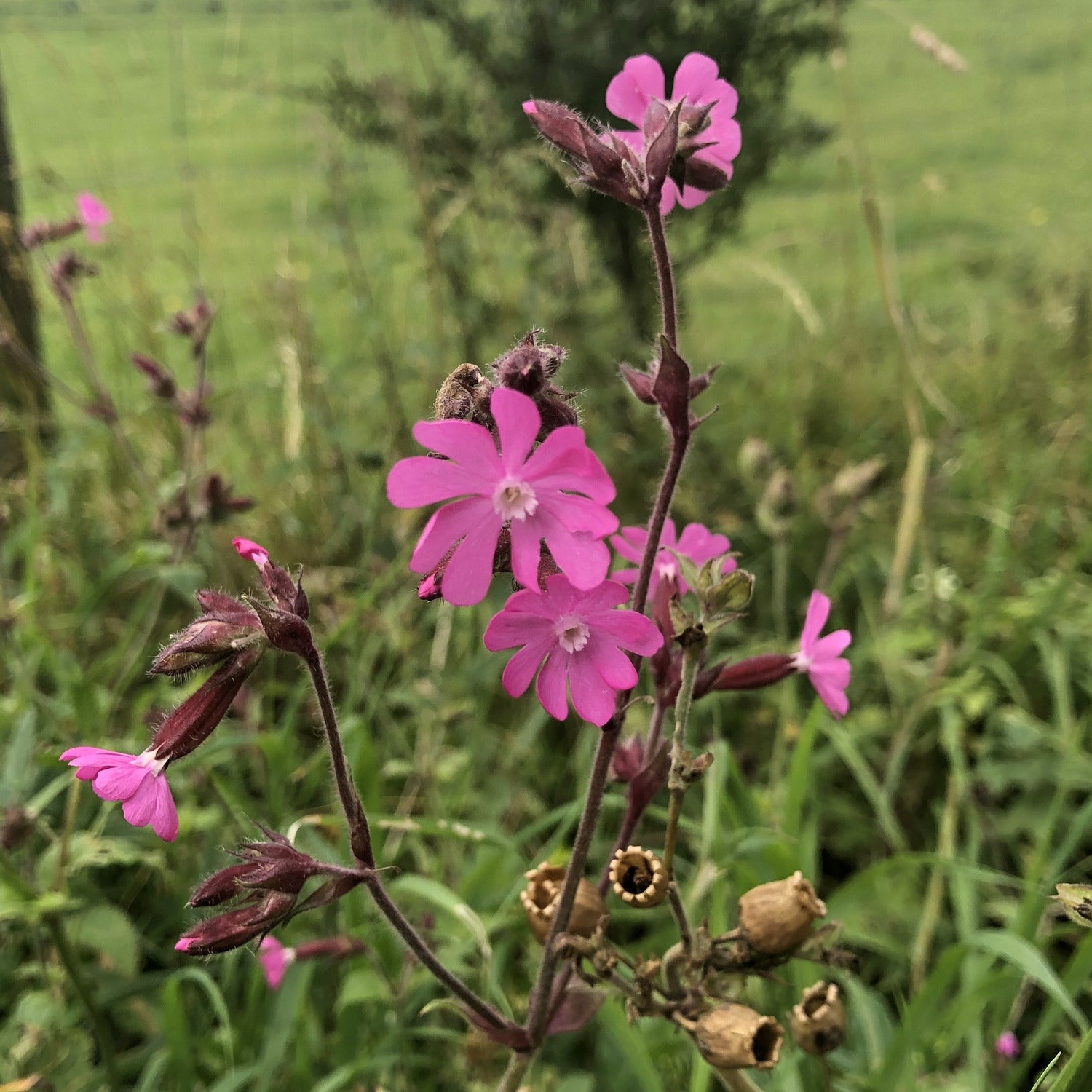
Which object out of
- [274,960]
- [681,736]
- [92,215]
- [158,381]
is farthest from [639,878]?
[92,215]

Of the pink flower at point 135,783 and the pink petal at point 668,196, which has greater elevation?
the pink petal at point 668,196

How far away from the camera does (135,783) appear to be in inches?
22.2

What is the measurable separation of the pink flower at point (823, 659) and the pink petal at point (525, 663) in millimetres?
238

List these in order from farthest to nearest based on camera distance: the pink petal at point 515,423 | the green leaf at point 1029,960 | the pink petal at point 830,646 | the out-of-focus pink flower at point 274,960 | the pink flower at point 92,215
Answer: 1. the pink flower at point 92,215
2. the out-of-focus pink flower at point 274,960
3. the green leaf at point 1029,960
4. the pink petal at point 830,646
5. the pink petal at point 515,423

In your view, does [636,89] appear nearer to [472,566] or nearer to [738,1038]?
[472,566]

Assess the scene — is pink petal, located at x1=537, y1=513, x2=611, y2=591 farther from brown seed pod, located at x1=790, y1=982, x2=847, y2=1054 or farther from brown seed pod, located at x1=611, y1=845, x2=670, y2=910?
brown seed pod, located at x1=790, y1=982, x2=847, y2=1054

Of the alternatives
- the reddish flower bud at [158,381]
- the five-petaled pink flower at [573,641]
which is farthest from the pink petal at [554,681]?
the reddish flower bud at [158,381]

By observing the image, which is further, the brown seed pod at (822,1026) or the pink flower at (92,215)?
the pink flower at (92,215)

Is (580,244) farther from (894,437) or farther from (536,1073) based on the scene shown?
(536,1073)

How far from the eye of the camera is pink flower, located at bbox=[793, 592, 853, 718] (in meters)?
0.67

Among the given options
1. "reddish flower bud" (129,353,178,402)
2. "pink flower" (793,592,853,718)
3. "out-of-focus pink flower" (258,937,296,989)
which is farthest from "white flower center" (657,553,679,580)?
"reddish flower bud" (129,353,178,402)

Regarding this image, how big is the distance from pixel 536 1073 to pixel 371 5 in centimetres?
257

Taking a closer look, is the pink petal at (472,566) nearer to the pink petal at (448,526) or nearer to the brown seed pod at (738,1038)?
the pink petal at (448,526)

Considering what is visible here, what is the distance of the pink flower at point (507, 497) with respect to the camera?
47 centimetres
